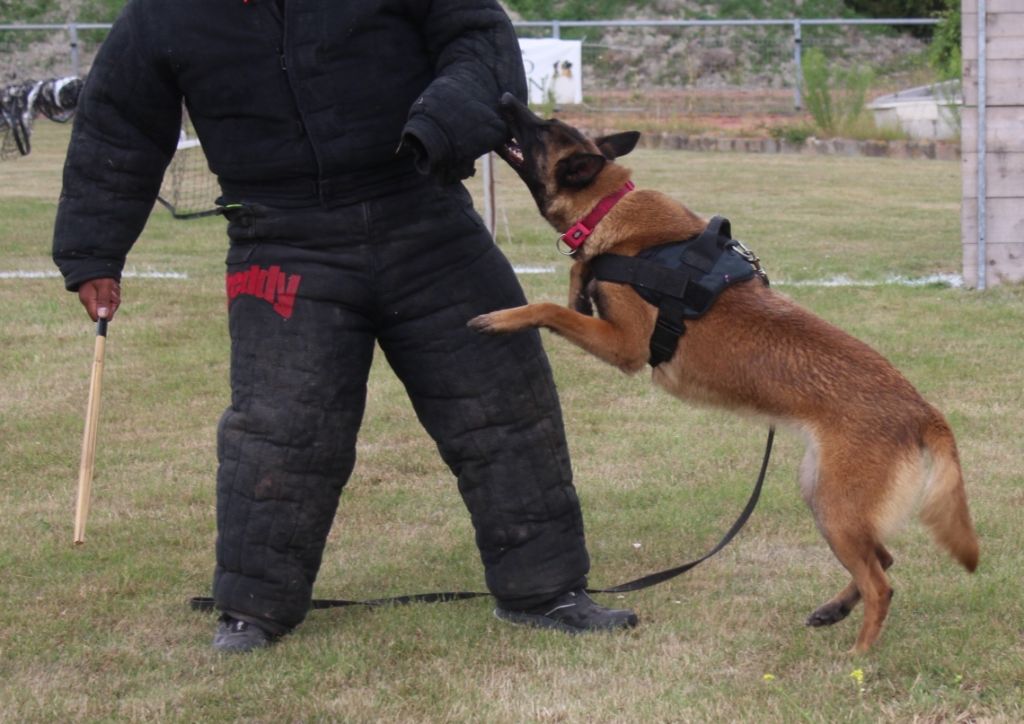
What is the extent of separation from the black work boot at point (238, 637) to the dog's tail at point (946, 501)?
1884mm

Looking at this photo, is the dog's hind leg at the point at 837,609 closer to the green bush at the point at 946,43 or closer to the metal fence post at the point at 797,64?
the green bush at the point at 946,43

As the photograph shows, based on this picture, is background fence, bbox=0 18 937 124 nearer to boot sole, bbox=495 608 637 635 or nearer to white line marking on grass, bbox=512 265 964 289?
white line marking on grass, bbox=512 265 964 289

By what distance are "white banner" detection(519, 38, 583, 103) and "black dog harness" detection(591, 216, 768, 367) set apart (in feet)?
67.1

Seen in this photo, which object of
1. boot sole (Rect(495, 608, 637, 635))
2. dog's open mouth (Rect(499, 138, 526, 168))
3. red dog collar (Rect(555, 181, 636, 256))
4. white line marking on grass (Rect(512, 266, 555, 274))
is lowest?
boot sole (Rect(495, 608, 637, 635))

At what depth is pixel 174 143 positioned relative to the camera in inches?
161

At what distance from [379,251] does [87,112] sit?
93cm

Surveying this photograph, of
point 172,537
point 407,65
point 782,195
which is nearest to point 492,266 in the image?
point 407,65

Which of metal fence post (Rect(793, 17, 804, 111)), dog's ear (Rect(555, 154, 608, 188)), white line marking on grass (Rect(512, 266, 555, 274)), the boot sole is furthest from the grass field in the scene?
metal fence post (Rect(793, 17, 804, 111))

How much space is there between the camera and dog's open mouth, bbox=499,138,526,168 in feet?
13.4

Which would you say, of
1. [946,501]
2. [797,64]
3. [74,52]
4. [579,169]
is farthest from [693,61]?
[946,501]

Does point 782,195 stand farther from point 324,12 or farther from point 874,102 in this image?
point 324,12

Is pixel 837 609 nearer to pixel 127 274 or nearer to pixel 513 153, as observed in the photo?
pixel 513 153

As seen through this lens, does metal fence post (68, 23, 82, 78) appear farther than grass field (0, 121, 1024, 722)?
Yes

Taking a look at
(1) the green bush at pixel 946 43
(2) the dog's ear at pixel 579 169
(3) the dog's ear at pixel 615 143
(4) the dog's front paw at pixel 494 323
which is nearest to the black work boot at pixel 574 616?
(4) the dog's front paw at pixel 494 323
